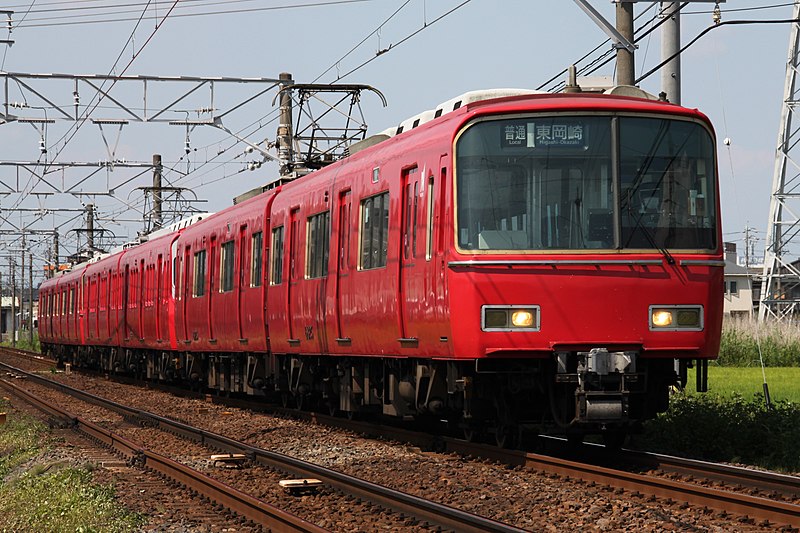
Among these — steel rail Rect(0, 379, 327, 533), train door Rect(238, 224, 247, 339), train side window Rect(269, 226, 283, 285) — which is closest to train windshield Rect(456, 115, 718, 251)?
steel rail Rect(0, 379, 327, 533)

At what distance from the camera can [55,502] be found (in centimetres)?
1021

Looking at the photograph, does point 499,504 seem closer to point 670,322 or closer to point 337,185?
point 670,322

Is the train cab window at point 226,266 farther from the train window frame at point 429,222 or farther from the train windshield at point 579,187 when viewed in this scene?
the train windshield at point 579,187

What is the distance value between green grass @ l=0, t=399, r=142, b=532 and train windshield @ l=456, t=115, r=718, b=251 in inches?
147

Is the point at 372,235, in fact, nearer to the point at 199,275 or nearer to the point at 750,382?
the point at 199,275

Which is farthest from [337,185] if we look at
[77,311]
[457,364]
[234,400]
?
[77,311]

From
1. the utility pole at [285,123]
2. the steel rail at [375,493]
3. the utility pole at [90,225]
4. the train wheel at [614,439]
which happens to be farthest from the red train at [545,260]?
the utility pole at [90,225]

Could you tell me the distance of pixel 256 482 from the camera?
37.6ft

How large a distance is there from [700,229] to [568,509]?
10.9 ft

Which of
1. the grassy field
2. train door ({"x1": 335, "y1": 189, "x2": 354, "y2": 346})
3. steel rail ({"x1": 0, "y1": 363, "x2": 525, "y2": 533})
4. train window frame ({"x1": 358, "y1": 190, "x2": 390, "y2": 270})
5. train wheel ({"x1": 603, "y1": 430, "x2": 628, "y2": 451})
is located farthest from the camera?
the grassy field

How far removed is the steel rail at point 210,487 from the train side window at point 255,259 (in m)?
3.61

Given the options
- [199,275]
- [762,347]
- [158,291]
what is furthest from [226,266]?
[762,347]

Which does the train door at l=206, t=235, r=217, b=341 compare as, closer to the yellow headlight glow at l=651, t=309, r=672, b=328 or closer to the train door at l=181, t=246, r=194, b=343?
the train door at l=181, t=246, r=194, b=343

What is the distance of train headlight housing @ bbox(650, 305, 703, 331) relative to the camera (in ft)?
37.1
